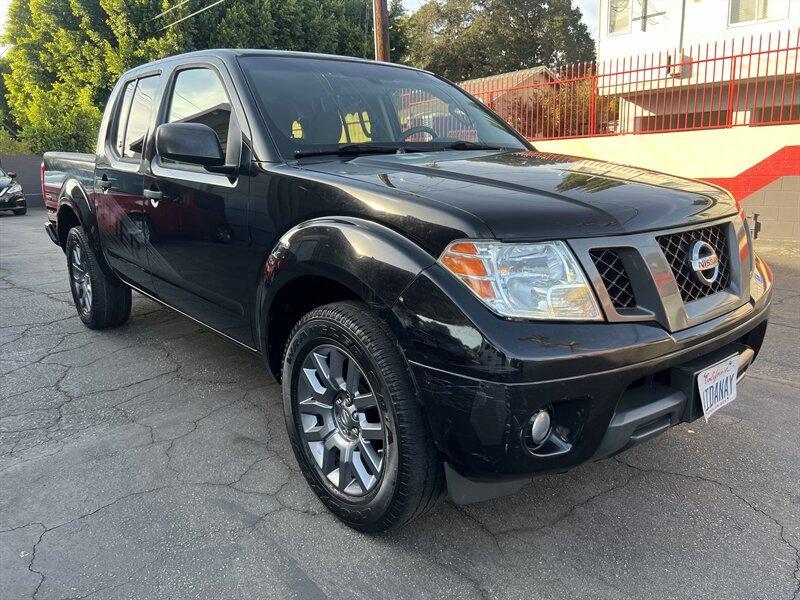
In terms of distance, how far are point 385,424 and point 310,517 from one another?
25.2 inches

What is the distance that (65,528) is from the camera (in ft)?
7.82

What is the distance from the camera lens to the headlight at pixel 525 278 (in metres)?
1.82

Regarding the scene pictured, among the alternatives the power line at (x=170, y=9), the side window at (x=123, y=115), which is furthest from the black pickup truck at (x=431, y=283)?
the power line at (x=170, y=9)

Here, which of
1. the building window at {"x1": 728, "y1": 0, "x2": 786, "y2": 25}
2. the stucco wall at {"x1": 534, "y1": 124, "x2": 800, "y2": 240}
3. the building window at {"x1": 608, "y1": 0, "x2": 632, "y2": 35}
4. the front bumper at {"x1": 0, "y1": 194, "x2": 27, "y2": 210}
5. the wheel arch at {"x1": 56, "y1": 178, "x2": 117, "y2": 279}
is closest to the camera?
the wheel arch at {"x1": 56, "y1": 178, "x2": 117, "y2": 279}

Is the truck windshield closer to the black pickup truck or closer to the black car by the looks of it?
the black pickup truck

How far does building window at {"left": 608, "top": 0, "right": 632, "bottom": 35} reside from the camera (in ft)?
55.6

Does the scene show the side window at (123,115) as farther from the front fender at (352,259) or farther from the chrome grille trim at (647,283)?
the chrome grille trim at (647,283)

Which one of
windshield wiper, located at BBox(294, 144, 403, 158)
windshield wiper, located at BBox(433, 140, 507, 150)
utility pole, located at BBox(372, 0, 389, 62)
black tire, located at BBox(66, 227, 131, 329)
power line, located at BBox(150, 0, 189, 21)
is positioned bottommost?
black tire, located at BBox(66, 227, 131, 329)

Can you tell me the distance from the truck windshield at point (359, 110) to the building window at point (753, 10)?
46.8 feet

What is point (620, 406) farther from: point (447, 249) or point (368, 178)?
point (368, 178)

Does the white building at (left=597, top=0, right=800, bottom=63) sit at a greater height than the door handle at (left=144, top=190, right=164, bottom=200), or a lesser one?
greater

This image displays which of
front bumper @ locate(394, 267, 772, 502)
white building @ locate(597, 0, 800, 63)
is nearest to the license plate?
front bumper @ locate(394, 267, 772, 502)

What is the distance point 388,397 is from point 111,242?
9.45 feet

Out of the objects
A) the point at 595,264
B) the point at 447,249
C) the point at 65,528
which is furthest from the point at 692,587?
the point at 65,528
